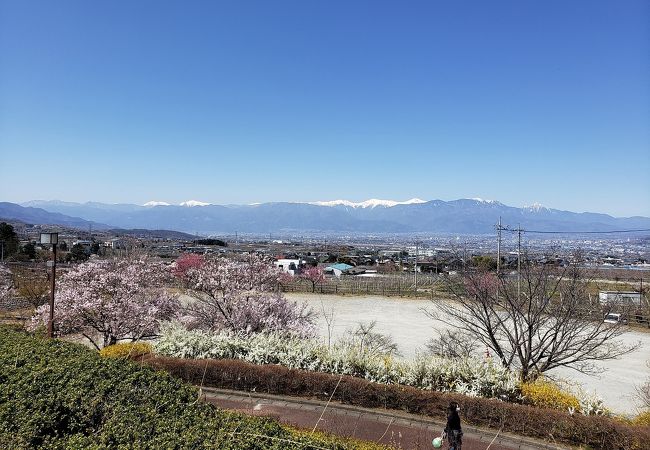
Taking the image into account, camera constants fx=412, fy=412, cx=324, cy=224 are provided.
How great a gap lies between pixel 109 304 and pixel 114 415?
483 inches

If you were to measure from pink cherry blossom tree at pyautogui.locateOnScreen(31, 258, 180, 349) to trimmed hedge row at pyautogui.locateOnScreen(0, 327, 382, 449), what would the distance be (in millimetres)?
10369

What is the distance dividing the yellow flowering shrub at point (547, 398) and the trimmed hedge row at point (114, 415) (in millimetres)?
6915

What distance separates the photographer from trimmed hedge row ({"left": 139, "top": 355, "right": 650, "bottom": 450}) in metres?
7.96

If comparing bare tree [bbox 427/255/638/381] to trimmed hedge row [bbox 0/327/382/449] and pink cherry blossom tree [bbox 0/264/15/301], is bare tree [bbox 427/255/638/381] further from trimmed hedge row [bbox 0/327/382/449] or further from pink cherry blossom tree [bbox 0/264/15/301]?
pink cherry blossom tree [bbox 0/264/15/301]

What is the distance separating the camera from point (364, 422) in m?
9.08

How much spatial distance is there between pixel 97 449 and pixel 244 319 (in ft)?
38.7

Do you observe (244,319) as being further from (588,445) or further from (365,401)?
(588,445)

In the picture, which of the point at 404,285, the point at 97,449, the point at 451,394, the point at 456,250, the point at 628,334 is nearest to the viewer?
the point at 97,449

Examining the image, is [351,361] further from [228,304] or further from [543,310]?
[228,304]

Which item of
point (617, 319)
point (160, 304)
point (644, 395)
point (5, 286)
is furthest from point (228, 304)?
point (5, 286)

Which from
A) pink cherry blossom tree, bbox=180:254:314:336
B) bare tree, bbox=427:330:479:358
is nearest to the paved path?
pink cherry blossom tree, bbox=180:254:314:336

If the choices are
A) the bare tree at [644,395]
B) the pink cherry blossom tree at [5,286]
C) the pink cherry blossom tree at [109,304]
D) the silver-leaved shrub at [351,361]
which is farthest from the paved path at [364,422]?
the pink cherry blossom tree at [5,286]

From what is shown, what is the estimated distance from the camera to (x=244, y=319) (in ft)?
49.1

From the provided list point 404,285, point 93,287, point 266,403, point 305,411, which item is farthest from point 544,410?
point 404,285
